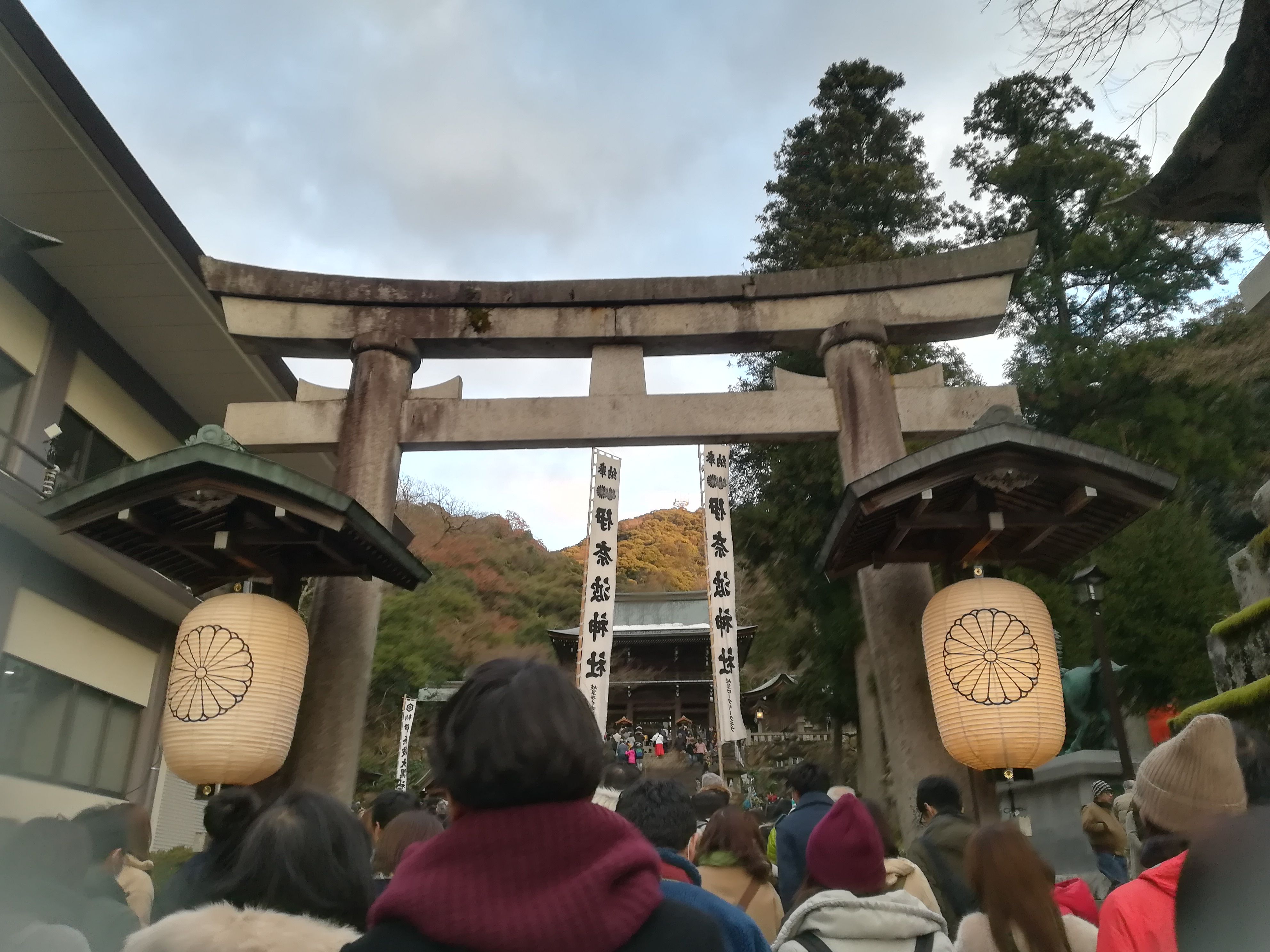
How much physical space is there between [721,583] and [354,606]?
750 cm

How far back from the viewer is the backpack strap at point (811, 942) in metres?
2.50

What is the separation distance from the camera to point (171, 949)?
175 centimetres

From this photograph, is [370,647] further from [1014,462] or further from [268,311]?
[1014,462]

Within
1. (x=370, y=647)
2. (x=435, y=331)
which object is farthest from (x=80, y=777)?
(x=435, y=331)

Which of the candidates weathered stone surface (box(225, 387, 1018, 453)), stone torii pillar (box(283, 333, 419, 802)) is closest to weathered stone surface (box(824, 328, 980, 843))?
weathered stone surface (box(225, 387, 1018, 453))

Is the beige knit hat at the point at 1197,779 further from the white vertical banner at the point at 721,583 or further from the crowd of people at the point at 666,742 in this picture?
the crowd of people at the point at 666,742

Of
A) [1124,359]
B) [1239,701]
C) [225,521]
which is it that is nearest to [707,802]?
[1239,701]

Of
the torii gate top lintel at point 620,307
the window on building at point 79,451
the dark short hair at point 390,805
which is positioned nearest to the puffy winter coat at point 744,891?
the dark short hair at point 390,805

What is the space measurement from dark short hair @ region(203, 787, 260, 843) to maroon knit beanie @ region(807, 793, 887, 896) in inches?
67.8

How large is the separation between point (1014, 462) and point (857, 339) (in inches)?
89.6

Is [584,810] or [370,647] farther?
[370,647]

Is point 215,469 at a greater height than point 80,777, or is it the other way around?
point 215,469

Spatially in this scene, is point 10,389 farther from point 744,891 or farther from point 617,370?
point 744,891

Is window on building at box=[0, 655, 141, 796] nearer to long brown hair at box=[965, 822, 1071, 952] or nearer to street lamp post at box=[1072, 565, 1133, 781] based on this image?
long brown hair at box=[965, 822, 1071, 952]
